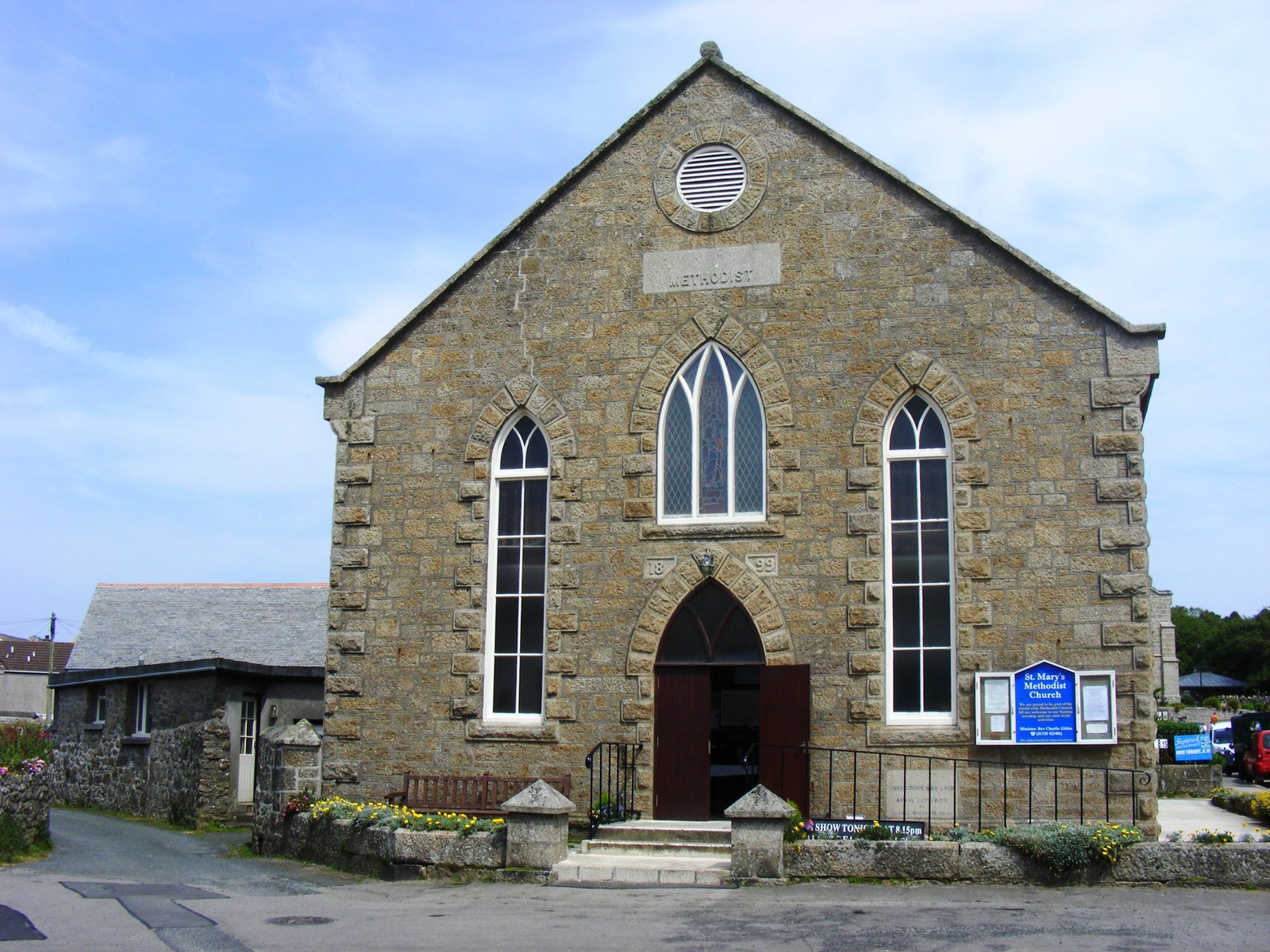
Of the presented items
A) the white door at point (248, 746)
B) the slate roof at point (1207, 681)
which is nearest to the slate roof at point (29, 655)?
the white door at point (248, 746)

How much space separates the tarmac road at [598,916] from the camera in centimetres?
950

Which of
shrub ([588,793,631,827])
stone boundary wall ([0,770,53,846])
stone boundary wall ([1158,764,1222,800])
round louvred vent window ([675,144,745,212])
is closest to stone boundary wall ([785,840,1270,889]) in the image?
shrub ([588,793,631,827])

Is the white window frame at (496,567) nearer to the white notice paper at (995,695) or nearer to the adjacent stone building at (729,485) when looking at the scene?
the adjacent stone building at (729,485)

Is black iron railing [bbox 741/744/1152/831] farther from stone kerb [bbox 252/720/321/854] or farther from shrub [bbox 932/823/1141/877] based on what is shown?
stone kerb [bbox 252/720/321/854]

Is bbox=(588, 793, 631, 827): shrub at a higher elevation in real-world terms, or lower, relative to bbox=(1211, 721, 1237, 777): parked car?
higher

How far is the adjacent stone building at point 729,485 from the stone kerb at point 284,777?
0.27 metres

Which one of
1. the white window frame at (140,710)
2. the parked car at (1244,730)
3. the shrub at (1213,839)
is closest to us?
the shrub at (1213,839)

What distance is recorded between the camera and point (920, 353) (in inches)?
590

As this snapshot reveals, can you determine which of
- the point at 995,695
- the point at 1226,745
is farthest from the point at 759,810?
the point at 1226,745

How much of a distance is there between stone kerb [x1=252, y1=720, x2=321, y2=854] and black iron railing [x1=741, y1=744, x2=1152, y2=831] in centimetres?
548

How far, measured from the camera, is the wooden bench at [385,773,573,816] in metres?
14.9

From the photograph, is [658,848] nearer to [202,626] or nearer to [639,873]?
[639,873]

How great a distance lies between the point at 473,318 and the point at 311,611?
10.0 metres

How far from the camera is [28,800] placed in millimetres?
15367
